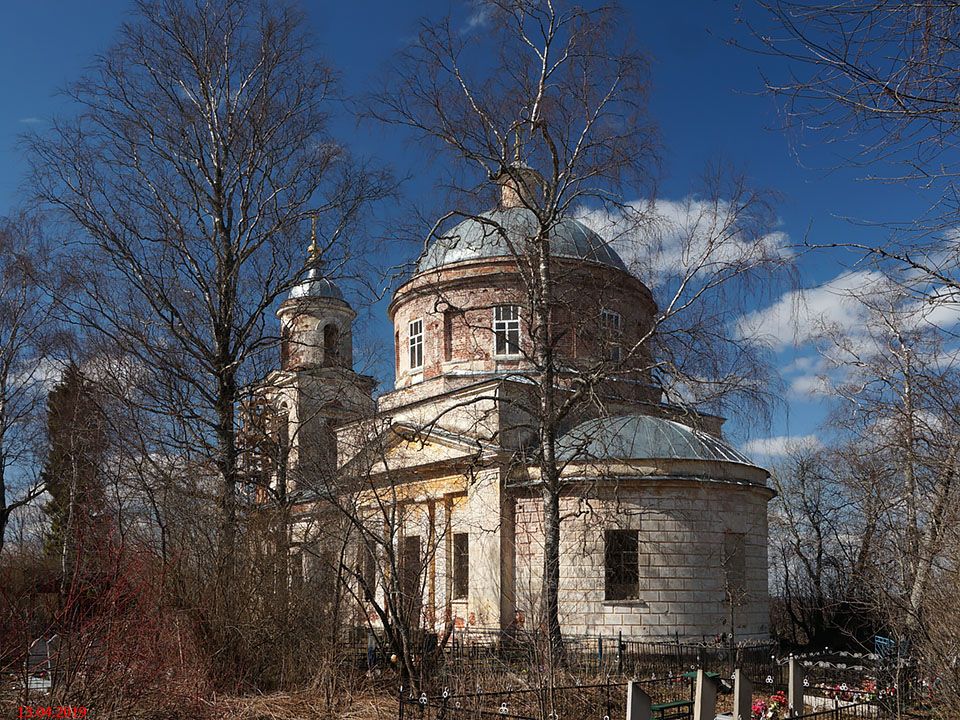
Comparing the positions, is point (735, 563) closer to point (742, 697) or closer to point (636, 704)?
point (742, 697)

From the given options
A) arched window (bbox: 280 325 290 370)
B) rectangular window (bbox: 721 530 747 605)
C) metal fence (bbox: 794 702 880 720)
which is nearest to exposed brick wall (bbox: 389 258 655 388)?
arched window (bbox: 280 325 290 370)

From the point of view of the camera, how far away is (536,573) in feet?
72.0

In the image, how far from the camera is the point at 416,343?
28672mm

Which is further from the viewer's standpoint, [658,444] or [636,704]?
[658,444]

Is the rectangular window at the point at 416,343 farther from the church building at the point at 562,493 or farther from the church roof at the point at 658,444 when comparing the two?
the church roof at the point at 658,444

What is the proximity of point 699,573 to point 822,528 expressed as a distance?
1800cm

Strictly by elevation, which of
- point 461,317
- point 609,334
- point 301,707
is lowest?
point 301,707

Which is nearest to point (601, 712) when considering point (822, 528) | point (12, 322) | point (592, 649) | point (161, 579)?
point (161, 579)

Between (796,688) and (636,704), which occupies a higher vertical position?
(636,704)

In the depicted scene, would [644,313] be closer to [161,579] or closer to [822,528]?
[161,579]

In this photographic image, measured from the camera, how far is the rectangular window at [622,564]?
21453 mm

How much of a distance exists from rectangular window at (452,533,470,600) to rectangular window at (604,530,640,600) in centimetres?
399

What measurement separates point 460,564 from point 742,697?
13.9m

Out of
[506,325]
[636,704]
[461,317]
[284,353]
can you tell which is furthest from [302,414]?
[636,704]
